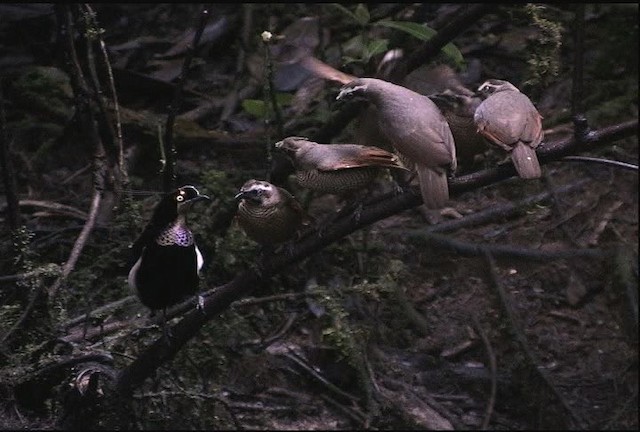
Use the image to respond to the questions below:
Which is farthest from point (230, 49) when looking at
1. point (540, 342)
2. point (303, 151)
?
point (303, 151)

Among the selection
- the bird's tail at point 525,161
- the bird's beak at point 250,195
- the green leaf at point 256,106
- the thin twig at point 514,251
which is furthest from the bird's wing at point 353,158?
the thin twig at point 514,251

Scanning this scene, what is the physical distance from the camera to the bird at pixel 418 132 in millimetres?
2914

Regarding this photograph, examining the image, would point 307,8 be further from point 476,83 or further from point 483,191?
point 483,191

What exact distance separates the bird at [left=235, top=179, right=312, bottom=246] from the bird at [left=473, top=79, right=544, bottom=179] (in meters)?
0.69

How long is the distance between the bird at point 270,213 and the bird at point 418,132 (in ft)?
1.32

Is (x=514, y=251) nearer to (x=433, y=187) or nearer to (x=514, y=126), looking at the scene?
(x=514, y=126)

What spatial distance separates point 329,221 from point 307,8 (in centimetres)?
385

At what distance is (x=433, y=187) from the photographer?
288cm

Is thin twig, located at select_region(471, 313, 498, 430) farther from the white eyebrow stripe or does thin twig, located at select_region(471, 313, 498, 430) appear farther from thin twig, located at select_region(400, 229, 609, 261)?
the white eyebrow stripe

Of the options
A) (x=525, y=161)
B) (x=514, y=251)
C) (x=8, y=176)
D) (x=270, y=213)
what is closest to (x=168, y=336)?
(x=270, y=213)

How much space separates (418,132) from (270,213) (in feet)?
1.88

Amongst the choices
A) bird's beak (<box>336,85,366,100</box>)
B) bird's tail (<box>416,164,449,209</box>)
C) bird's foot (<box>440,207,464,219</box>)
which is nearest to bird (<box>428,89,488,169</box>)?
bird's beak (<box>336,85,366,100</box>)

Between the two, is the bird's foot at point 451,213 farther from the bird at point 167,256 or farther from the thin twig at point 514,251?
the bird at point 167,256

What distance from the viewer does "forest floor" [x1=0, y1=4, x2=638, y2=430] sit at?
14.9 ft
